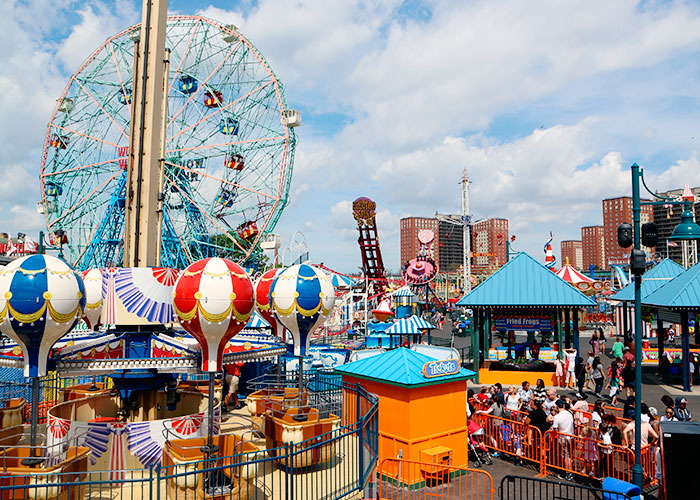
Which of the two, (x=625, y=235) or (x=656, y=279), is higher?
(x=625, y=235)

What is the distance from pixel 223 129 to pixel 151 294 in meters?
23.7

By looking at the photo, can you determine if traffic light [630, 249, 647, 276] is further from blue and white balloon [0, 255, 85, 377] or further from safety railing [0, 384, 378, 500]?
blue and white balloon [0, 255, 85, 377]

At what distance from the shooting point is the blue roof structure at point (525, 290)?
18969 mm

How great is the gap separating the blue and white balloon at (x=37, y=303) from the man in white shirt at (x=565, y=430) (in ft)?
28.8

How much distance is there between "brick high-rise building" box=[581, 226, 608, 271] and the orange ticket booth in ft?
582

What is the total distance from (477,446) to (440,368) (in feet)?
7.35

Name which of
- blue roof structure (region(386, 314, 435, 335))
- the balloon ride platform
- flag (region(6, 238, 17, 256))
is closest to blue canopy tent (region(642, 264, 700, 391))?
blue roof structure (region(386, 314, 435, 335))

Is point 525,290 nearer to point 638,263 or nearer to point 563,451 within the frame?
point 563,451

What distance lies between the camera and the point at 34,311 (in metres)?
6.62

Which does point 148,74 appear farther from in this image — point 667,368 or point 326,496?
point 667,368

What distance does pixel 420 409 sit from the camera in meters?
10.1

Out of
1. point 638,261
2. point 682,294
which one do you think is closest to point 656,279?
point 682,294

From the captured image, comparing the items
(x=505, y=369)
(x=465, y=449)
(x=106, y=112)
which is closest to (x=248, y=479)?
(x=465, y=449)

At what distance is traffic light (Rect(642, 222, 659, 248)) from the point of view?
920 centimetres
